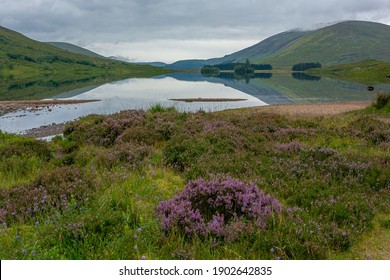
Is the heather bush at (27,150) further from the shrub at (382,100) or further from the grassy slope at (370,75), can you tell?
the grassy slope at (370,75)

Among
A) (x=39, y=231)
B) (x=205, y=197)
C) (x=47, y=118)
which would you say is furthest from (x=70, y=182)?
(x=47, y=118)

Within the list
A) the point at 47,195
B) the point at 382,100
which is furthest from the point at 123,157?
the point at 382,100

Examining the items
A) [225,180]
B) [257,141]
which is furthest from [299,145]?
[225,180]

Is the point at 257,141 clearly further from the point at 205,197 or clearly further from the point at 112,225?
the point at 112,225

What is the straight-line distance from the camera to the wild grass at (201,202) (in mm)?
5133

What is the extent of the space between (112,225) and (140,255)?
1.06 m

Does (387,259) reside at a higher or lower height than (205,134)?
lower

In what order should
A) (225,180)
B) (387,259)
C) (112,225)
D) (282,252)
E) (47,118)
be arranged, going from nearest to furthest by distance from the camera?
(282,252), (387,259), (112,225), (225,180), (47,118)

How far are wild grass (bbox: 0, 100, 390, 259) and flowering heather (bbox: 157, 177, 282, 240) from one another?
0.02 metres

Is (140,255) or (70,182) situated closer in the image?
(140,255)

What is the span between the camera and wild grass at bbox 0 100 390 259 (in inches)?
202

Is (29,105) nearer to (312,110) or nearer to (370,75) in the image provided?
(312,110)

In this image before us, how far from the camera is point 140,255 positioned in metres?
4.94

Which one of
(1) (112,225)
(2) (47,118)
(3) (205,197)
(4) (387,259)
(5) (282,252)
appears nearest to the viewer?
(5) (282,252)
